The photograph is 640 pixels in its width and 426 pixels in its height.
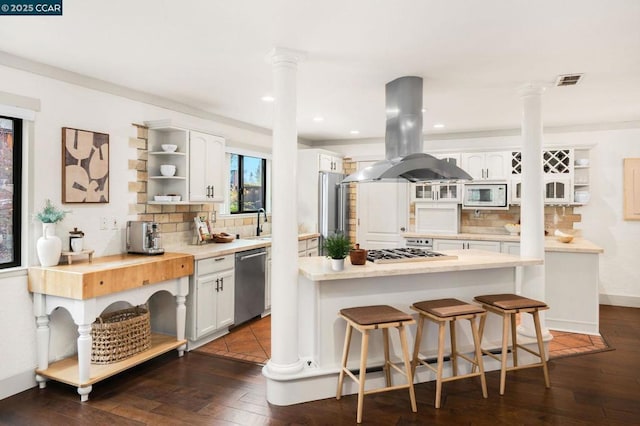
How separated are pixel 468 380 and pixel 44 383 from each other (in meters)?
3.26

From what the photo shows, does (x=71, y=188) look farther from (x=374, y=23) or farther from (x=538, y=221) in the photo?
(x=538, y=221)

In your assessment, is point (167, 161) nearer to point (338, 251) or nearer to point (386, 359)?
point (338, 251)

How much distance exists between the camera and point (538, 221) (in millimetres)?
3799

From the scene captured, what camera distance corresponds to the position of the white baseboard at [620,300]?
5480mm

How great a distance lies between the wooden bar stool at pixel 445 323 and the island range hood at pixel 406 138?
1059 millimetres

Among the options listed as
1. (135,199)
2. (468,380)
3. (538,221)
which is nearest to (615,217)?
(538,221)

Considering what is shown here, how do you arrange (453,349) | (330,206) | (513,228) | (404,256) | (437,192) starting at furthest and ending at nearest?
(330,206)
(437,192)
(513,228)
(404,256)
(453,349)

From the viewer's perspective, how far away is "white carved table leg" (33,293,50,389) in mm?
3156

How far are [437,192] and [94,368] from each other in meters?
4.78

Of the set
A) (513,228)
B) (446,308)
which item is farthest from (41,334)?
(513,228)

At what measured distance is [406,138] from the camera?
357 cm

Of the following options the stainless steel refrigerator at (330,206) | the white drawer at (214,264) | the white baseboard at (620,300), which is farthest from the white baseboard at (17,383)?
the white baseboard at (620,300)

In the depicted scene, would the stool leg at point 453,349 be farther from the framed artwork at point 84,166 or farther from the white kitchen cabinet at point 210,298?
the framed artwork at point 84,166

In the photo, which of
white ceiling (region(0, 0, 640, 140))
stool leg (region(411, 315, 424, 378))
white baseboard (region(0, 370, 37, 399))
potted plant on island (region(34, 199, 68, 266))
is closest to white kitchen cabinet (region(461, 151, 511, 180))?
white ceiling (region(0, 0, 640, 140))
